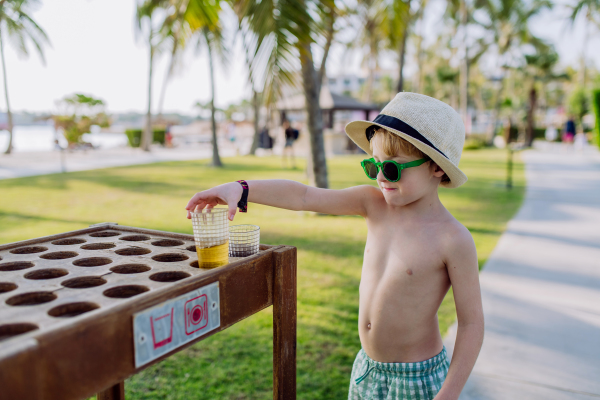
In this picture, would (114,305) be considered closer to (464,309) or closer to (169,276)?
(169,276)

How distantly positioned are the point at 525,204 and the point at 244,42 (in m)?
6.17

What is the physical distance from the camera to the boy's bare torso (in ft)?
5.10

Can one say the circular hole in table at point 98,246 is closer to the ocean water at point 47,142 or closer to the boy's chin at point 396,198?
the boy's chin at point 396,198

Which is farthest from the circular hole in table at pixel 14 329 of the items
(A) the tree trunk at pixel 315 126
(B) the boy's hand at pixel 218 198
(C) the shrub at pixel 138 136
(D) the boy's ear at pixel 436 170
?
(C) the shrub at pixel 138 136

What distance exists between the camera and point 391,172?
1.48m

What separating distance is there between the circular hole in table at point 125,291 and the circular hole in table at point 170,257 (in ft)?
0.86

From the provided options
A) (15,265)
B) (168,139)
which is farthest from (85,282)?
(168,139)

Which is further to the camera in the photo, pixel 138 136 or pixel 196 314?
pixel 138 136

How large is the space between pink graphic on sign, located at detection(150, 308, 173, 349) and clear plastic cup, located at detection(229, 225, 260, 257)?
0.39 meters

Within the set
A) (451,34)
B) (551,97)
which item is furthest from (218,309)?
(551,97)

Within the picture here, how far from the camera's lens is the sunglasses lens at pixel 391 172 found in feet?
4.81

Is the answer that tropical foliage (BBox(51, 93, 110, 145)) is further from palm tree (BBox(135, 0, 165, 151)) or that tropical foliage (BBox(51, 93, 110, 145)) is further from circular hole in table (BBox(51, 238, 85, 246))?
circular hole in table (BBox(51, 238, 85, 246))

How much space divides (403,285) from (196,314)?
742 mm

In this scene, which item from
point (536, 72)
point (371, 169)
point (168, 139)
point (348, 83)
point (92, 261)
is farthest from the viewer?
point (348, 83)
